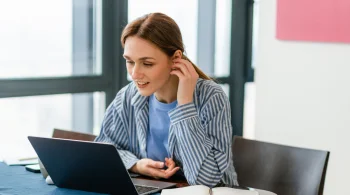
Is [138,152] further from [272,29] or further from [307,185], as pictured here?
[272,29]

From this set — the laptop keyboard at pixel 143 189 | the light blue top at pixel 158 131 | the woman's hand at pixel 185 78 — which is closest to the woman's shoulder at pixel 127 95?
the light blue top at pixel 158 131

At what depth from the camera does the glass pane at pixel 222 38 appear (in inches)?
175

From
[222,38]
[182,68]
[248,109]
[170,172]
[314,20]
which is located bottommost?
[248,109]

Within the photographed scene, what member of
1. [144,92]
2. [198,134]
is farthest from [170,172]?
[144,92]

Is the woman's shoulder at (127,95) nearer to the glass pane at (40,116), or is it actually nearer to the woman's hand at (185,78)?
the woman's hand at (185,78)

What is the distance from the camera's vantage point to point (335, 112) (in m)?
3.51

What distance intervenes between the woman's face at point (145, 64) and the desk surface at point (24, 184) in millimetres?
446

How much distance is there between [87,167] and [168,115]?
49 centimetres

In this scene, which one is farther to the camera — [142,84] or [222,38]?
[222,38]

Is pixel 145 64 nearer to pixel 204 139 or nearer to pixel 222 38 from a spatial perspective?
pixel 204 139

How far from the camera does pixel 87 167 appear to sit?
1.81 meters

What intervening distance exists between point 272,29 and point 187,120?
1898mm

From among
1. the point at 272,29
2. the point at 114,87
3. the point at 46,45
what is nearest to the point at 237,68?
the point at 272,29

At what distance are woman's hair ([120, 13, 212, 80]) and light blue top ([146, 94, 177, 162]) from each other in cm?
19
